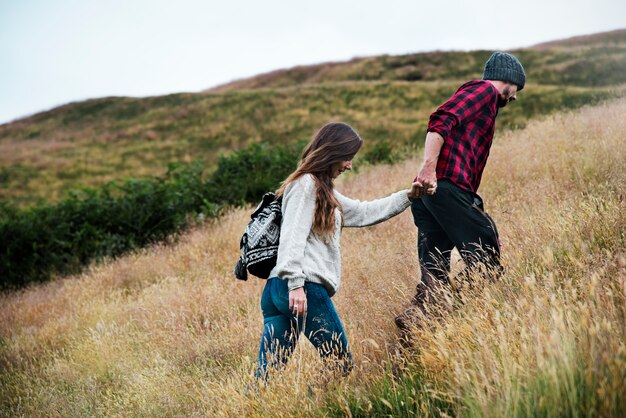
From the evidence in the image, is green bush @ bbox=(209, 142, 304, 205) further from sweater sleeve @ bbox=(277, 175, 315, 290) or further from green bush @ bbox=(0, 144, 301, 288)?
sweater sleeve @ bbox=(277, 175, 315, 290)

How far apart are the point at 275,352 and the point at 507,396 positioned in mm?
1398

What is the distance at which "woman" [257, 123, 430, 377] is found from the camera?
2.90 m

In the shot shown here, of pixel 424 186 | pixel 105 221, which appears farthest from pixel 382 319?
pixel 105 221

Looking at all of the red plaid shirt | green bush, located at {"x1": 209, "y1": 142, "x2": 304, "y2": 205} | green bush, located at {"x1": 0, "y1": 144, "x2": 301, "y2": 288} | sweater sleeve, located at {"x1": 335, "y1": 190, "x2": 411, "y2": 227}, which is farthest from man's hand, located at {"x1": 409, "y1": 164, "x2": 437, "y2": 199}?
green bush, located at {"x1": 209, "y1": 142, "x2": 304, "y2": 205}

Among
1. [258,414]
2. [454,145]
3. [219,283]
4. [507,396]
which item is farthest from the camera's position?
[219,283]

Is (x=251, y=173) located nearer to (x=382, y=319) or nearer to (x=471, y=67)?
(x=382, y=319)

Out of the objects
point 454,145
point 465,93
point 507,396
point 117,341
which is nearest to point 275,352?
point 507,396

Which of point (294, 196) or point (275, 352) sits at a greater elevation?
point (294, 196)

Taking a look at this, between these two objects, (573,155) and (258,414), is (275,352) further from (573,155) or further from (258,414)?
(573,155)

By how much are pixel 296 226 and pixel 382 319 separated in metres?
1.29

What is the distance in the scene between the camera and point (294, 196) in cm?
301

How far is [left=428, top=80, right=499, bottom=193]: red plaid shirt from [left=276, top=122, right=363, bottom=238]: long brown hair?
554 mm

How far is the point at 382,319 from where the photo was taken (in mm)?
3795

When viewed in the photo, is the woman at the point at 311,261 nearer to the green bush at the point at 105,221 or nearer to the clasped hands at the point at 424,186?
the clasped hands at the point at 424,186
